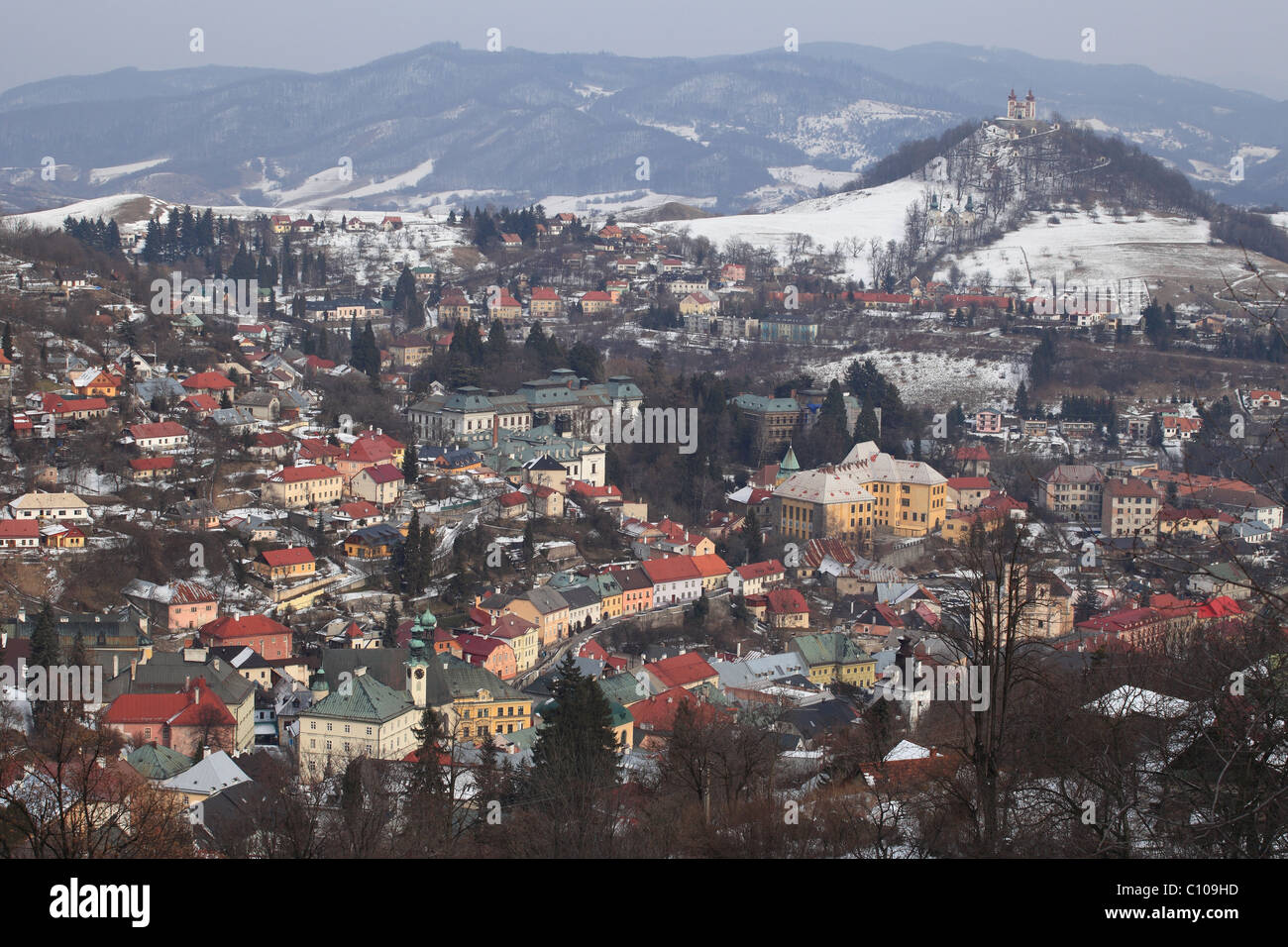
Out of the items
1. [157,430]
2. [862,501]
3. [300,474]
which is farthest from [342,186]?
[300,474]

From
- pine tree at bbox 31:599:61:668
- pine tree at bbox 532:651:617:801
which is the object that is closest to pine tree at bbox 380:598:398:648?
pine tree at bbox 31:599:61:668

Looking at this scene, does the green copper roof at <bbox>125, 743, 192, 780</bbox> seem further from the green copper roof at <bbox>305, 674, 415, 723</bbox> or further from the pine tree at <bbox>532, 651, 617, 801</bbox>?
the pine tree at <bbox>532, 651, 617, 801</bbox>

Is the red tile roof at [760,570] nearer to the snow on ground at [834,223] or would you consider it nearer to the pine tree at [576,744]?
the pine tree at [576,744]

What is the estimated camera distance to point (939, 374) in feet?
208

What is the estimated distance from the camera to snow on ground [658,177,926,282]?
9469 cm

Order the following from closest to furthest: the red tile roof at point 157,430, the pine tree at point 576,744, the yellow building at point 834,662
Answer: the pine tree at point 576,744
the yellow building at point 834,662
the red tile roof at point 157,430

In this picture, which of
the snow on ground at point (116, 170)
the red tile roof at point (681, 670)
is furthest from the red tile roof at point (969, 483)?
the snow on ground at point (116, 170)

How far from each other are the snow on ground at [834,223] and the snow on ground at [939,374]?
2270cm

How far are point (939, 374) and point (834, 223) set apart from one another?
39334mm

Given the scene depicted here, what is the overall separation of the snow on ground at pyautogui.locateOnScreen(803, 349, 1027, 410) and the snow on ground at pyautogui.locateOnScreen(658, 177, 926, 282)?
22.7 metres

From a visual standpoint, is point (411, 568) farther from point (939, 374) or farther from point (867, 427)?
point (939, 374)

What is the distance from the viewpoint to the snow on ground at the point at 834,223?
94688 mm
